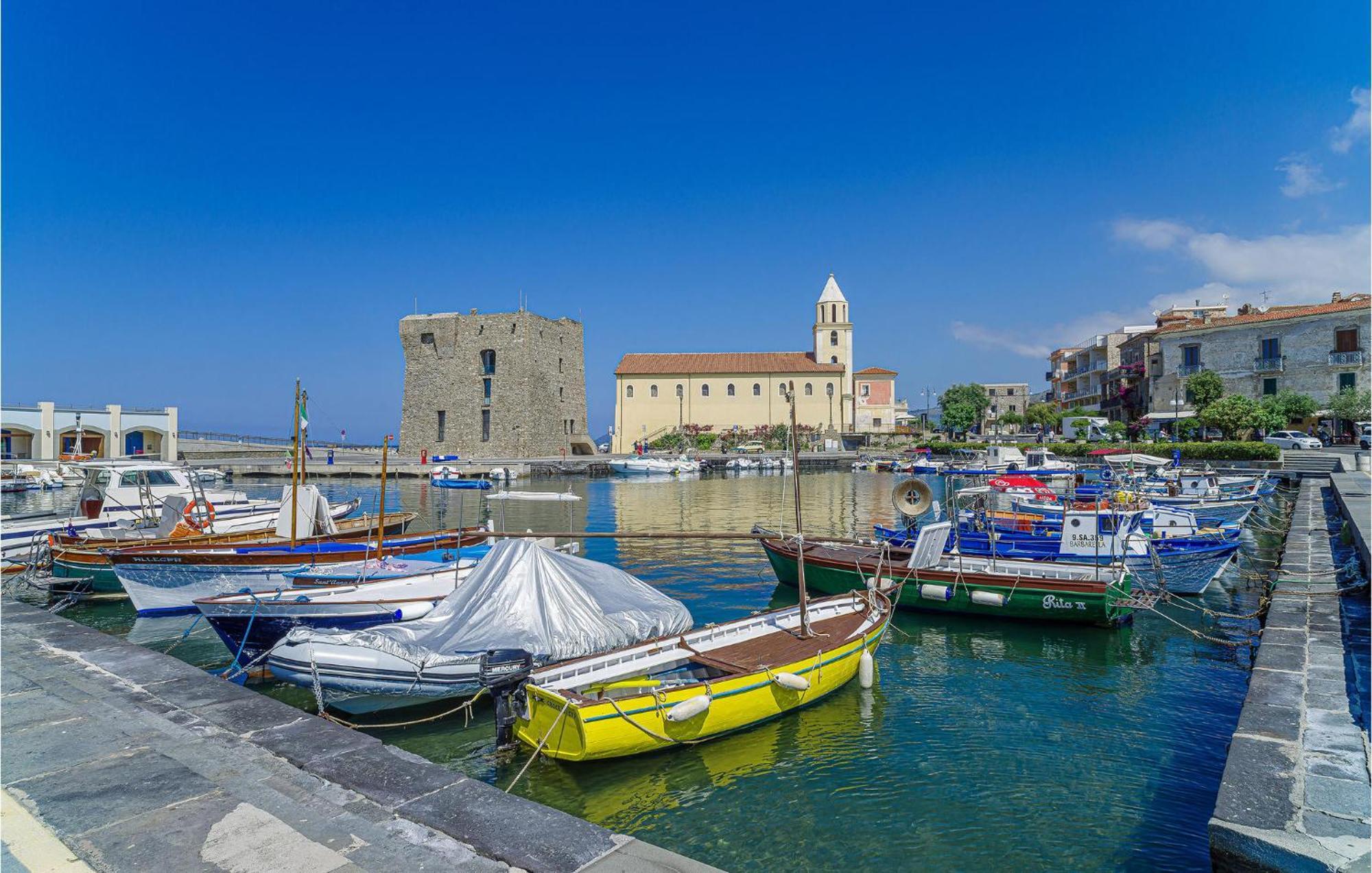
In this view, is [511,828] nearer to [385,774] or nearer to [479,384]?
[385,774]

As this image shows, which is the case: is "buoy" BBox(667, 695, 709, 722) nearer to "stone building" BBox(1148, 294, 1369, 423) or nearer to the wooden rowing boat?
the wooden rowing boat

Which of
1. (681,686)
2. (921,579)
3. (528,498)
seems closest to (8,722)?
(681,686)

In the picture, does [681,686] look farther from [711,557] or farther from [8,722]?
[711,557]

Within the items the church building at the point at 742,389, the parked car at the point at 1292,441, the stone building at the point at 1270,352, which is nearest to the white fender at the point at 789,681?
the parked car at the point at 1292,441

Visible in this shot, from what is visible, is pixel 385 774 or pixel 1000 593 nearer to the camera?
pixel 385 774

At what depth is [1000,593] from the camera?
41.4 feet

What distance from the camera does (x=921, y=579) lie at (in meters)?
13.3

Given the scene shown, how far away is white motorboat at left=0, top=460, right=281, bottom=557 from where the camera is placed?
16.6 metres

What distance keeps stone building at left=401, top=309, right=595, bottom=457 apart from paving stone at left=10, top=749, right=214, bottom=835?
53.1 m

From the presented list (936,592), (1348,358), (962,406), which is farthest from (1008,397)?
(936,592)

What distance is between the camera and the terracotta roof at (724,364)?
229 feet

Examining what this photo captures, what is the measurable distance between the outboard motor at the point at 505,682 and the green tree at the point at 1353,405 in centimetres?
4972

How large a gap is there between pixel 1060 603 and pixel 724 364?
59247mm

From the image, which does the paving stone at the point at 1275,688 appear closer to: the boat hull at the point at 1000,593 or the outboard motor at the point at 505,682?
the boat hull at the point at 1000,593
